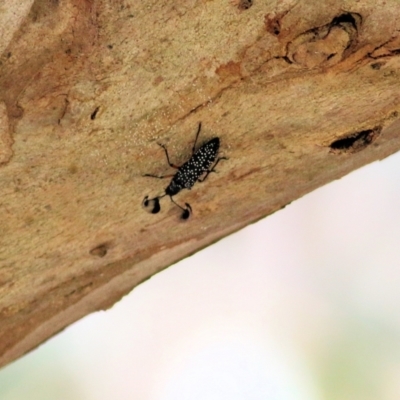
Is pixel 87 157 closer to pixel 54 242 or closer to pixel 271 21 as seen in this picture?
pixel 54 242

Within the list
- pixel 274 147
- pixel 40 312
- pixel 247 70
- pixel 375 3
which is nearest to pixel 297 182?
pixel 274 147

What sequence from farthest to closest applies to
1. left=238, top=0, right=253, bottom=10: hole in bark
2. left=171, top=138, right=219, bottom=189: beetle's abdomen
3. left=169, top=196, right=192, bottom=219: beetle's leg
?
left=169, top=196, right=192, bottom=219: beetle's leg → left=171, top=138, right=219, bottom=189: beetle's abdomen → left=238, top=0, right=253, bottom=10: hole in bark

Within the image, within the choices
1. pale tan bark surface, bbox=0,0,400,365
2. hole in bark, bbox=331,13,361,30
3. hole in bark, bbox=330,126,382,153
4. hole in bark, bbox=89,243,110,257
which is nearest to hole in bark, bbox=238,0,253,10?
pale tan bark surface, bbox=0,0,400,365

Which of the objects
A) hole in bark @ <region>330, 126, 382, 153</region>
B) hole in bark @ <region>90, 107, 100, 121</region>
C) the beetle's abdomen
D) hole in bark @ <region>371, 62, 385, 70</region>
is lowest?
hole in bark @ <region>330, 126, 382, 153</region>

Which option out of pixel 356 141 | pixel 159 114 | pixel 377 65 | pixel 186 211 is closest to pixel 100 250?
pixel 186 211

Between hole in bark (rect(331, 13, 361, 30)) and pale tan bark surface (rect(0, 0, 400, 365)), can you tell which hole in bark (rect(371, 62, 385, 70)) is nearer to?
pale tan bark surface (rect(0, 0, 400, 365))

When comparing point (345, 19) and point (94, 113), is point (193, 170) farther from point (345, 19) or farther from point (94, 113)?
point (345, 19)
